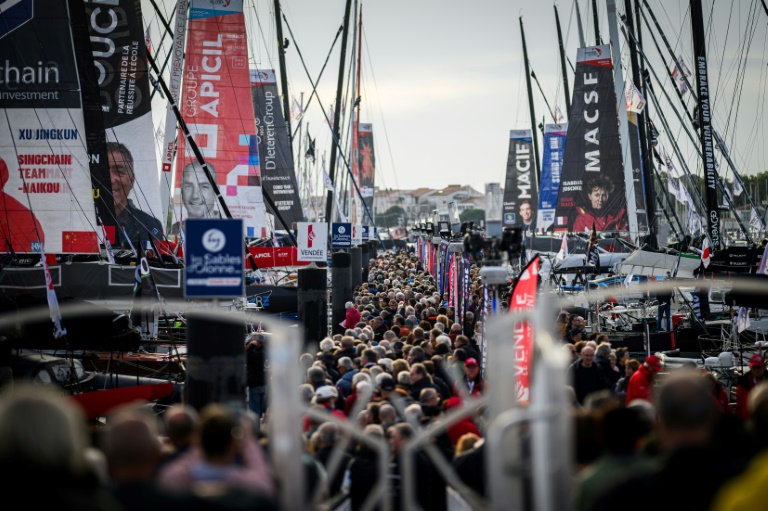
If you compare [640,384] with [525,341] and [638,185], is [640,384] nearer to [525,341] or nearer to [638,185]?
[525,341]

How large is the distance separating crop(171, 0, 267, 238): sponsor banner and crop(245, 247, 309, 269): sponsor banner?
2906mm

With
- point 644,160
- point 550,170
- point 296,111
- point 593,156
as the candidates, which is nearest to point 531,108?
point 550,170

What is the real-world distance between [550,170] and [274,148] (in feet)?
53.2

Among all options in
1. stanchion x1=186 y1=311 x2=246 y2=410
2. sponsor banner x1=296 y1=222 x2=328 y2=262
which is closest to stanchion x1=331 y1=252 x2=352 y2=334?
sponsor banner x1=296 y1=222 x2=328 y2=262

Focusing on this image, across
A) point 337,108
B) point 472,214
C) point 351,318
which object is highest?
point 337,108

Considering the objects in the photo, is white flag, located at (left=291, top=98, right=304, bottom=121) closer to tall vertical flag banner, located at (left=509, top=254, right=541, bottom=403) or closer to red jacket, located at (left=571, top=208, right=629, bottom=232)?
red jacket, located at (left=571, top=208, right=629, bottom=232)

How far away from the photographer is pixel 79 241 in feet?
61.7

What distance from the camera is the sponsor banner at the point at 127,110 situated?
25297mm

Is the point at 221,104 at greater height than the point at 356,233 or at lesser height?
greater

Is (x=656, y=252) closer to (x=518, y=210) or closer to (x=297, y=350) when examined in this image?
(x=297, y=350)

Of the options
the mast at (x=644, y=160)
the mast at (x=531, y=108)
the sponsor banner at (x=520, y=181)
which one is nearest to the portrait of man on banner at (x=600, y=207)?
the mast at (x=644, y=160)

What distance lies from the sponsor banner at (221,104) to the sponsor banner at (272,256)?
2.91 m

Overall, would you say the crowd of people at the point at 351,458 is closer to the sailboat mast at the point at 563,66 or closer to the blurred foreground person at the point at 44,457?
the blurred foreground person at the point at 44,457

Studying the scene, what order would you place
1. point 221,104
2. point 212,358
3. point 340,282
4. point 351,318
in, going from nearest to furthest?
1. point 212,358
2. point 351,318
3. point 340,282
4. point 221,104
